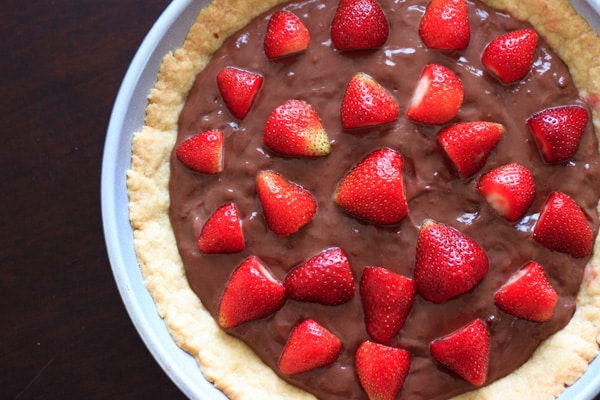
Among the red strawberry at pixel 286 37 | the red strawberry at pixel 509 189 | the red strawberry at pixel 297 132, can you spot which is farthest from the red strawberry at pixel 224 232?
the red strawberry at pixel 509 189

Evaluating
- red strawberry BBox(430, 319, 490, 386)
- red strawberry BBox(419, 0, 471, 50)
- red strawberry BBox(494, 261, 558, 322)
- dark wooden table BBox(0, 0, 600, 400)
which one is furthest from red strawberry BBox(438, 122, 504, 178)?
dark wooden table BBox(0, 0, 600, 400)

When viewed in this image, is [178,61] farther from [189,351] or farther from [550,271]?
[550,271]

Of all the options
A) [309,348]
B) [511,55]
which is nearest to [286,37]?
[511,55]

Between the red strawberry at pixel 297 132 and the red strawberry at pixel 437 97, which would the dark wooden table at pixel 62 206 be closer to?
Result: the red strawberry at pixel 297 132

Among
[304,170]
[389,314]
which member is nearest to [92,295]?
Answer: [304,170]

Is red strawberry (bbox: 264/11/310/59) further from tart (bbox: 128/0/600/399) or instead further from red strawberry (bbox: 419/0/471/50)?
red strawberry (bbox: 419/0/471/50)

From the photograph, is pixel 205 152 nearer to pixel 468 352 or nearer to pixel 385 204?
pixel 385 204

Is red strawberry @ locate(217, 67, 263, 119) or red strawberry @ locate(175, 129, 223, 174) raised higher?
red strawberry @ locate(217, 67, 263, 119)
